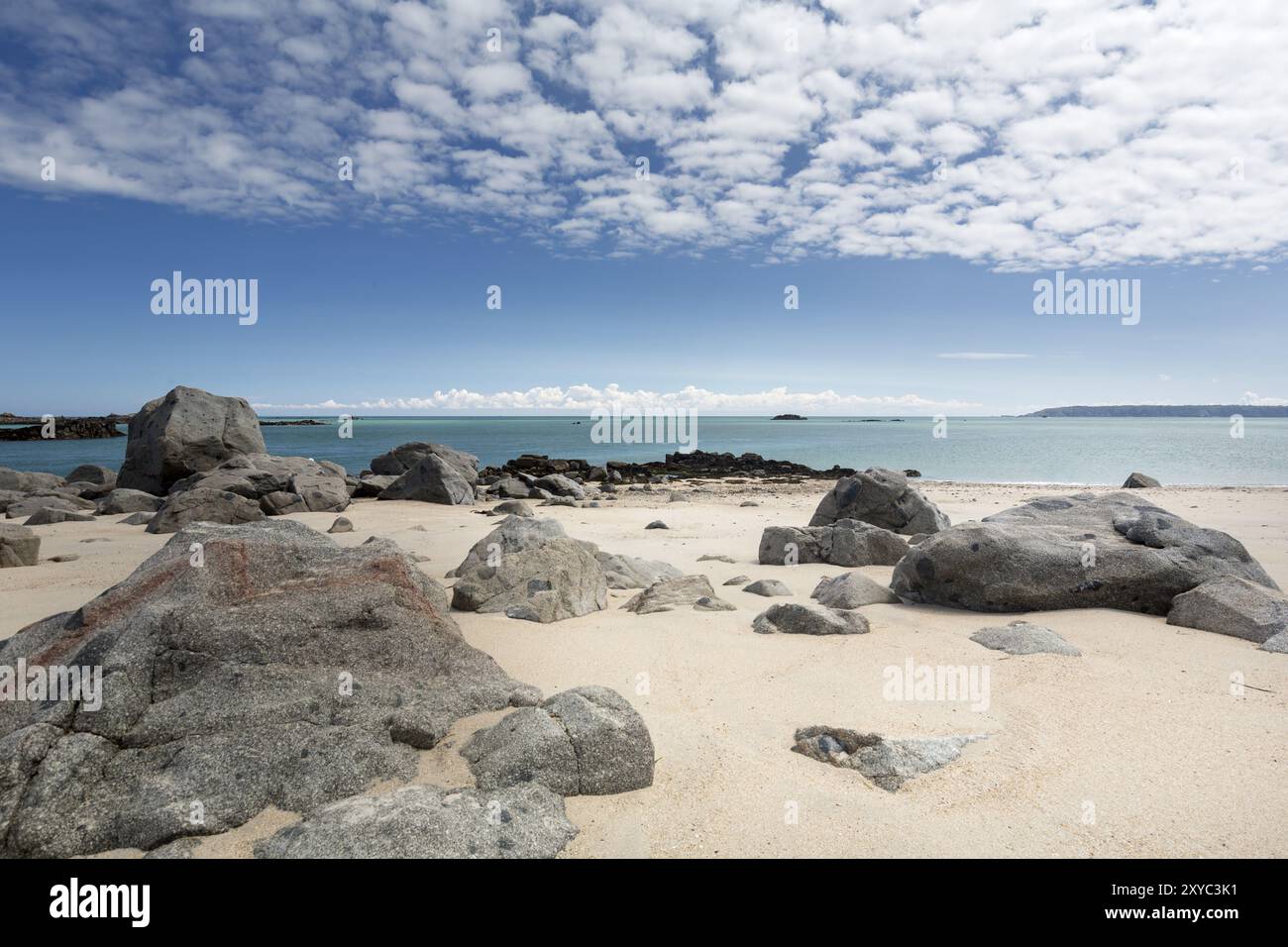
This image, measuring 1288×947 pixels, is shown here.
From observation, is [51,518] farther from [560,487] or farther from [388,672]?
[388,672]

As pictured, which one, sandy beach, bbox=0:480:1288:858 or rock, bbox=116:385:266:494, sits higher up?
rock, bbox=116:385:266:494

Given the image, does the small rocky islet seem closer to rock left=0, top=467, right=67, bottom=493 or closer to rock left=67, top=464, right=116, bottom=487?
rock left=0, top=467, right=67, bottom=493

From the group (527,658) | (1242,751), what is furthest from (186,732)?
(1242,751)

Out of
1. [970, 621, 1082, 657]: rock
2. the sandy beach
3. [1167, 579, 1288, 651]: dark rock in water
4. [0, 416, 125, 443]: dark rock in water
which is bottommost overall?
the sandy beach

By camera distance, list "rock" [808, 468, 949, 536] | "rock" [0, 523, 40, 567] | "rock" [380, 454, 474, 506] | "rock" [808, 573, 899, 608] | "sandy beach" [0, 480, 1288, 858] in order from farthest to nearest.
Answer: "rock" [380, 454, 474, 506]
"rock" [808, 468, 949, 536]
"rock" [0, 523, 40, 567]
"rock" [808, 573, 899, 608]
"sandy beach" [0, 480, 1288, 858]

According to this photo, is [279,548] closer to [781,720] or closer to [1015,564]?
[781,720]

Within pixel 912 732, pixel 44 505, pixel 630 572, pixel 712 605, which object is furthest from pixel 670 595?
pixel 44 505

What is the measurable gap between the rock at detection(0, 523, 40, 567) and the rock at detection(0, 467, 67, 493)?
16176 mm

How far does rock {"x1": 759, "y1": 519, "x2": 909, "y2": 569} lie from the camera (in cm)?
993

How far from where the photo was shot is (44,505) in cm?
1614

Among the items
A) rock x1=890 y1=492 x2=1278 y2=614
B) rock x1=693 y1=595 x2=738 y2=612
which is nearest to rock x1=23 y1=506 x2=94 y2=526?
rock x1=693 y1=595 x2=738 y2=612

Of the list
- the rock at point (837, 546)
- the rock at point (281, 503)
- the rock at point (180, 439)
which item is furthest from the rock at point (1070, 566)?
the rock at point (180, 439)

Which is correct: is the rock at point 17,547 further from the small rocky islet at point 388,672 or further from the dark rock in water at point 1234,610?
the dark rock in water at point 1234,610

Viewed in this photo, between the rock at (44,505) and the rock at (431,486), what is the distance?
6.99 meters
